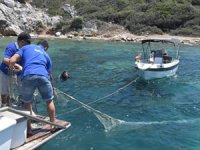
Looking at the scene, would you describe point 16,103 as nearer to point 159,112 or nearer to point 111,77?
point 159,112

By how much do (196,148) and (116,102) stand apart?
6.66 metres

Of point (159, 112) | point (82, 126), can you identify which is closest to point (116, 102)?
point (159, 112)

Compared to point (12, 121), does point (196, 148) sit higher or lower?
lower

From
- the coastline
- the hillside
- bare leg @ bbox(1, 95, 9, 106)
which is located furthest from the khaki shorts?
the hillside

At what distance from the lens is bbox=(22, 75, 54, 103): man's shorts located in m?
9.25

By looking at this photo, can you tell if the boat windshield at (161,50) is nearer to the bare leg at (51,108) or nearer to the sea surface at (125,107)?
the sea surface at (125,107)

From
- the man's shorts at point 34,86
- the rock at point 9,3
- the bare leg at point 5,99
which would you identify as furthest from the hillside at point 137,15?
the man's shorts at point 34,86

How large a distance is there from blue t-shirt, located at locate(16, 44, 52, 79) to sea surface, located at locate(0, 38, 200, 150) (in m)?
2.46

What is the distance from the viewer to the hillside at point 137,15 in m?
59.2

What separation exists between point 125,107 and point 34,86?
29.8 ft

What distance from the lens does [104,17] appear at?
66000 millimetres

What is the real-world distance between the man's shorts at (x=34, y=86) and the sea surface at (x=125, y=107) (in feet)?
5.76

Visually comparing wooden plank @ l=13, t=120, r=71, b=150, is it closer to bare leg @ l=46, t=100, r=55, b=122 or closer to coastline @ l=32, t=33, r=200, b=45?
bare leg @ l=46, t=100, r=55, b=122

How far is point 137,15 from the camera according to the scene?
63.5 meters
